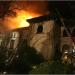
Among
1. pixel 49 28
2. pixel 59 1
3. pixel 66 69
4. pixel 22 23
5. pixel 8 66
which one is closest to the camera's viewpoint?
pixel 66 69

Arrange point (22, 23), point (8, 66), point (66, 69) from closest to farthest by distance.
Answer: point (66, 69) < point (8, 66) < point (22, 23)

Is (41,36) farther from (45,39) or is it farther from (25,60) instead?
(25,60)

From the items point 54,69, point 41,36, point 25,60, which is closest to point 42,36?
point 41,36

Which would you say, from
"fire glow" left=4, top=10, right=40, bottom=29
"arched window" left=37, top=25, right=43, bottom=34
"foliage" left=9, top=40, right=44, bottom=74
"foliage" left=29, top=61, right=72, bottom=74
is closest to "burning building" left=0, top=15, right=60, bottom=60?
"arched window" left=37, top=25, right=43, bottom=34

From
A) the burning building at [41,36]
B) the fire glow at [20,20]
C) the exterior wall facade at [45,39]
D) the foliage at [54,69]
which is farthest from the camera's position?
the fire glow at [20,20]

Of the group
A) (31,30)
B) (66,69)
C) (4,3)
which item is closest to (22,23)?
(31,30)

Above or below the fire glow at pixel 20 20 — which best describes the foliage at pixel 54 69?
below

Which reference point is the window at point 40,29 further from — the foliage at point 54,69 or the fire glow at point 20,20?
the foliage at point 54,69

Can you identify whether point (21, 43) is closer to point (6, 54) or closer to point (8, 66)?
point (6, 54)

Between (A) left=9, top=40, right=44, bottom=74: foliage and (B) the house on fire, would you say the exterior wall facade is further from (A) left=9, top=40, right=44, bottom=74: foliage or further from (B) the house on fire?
(A) left=9, top=40, right=44, bottom=74: foliage

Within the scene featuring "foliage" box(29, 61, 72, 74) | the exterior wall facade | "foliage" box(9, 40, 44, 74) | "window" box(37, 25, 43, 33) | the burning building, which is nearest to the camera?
"foliage" box(29, 61, 72, 74)

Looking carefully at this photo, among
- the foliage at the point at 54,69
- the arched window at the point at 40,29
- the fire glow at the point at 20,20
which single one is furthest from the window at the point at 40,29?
the foliage at the point at 54,69

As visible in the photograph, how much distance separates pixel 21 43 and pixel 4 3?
20.1 ft

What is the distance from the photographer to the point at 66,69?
16.3 meters
